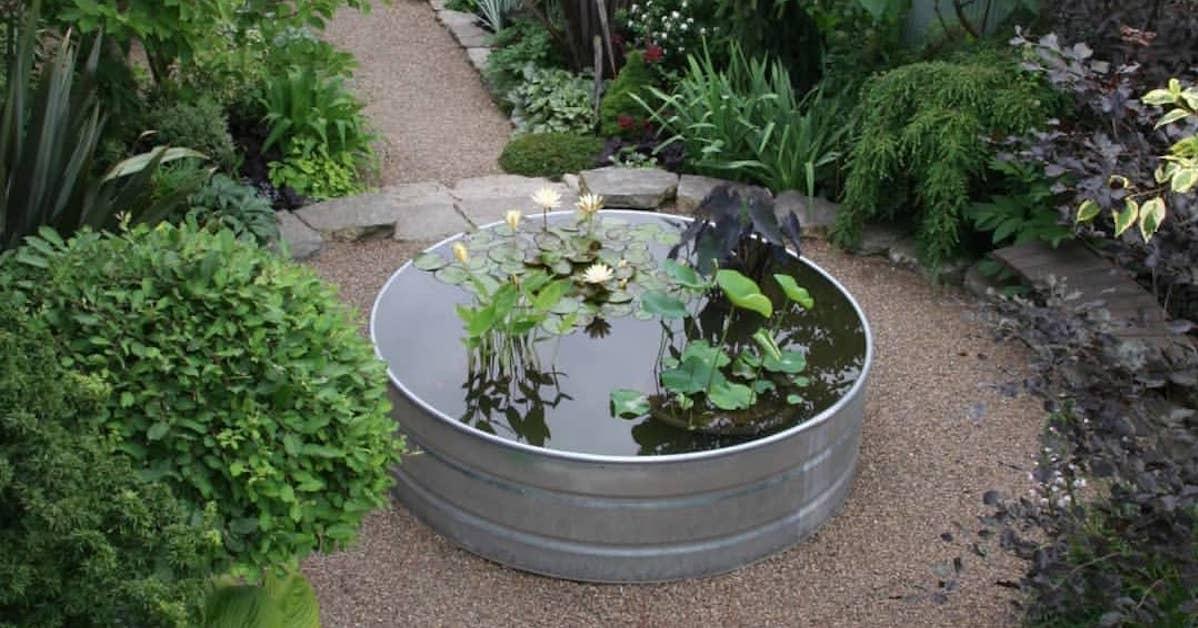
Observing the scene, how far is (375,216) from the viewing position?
562 cm

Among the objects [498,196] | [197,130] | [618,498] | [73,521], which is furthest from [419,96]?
[73,521]

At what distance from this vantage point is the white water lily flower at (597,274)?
4266 mm

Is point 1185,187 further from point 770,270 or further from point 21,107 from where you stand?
point 21,107

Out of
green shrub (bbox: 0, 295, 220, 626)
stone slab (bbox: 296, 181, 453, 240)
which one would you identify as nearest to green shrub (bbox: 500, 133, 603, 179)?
stone slab (bbox: 296, 181, 453, 240)

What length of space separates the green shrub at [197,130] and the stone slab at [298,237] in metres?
0.33

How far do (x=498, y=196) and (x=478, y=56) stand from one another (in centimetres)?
220

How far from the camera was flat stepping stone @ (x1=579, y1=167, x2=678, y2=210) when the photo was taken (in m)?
5.83

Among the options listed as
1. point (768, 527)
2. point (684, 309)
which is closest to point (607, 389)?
point (684, 309)

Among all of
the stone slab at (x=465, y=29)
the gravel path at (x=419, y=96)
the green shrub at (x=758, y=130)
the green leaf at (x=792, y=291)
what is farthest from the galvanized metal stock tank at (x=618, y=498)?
the stone slab at (x=465, y=29)

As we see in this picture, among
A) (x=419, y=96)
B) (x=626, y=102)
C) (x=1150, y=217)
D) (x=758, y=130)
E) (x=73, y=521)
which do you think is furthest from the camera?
(x=419, y=96)

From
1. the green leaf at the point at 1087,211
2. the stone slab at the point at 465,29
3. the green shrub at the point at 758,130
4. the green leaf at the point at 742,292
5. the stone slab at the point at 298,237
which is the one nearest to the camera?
the green leaf at the point at 1087,211

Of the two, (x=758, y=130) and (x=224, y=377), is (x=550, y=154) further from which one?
(x=224, y=377)

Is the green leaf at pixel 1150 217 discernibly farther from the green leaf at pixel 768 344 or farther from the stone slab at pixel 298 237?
the stone slab at pixel 298 237

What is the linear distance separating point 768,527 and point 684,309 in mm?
735
